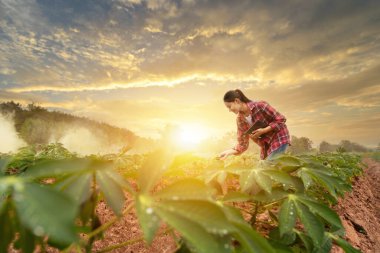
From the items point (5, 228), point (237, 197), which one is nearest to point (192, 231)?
point (5, 228)

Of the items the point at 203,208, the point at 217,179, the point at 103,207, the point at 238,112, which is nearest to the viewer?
the point at 203,208

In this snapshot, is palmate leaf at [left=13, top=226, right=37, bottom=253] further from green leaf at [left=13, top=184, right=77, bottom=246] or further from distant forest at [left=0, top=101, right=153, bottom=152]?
distant forest at [left=0, top=101, right=153, bottom=152]

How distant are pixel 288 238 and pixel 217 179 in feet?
1.19

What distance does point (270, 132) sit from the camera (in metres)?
4.15

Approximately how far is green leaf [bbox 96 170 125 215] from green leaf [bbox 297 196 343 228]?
0.73 meters

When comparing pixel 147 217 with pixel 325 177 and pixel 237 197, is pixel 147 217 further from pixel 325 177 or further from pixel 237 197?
pixel 325 177

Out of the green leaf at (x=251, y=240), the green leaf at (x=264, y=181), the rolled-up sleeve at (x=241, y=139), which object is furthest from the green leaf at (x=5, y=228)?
the rolled-up sleeve at (x=241, y=139)

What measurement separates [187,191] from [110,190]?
6.3 inches

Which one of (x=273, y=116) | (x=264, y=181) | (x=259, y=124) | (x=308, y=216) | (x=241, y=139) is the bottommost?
(x=308, y=216)

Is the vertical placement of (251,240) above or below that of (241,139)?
below

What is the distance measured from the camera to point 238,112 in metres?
4.39

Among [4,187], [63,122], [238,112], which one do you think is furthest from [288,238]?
[63,122]

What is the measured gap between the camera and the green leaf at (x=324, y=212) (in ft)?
3.34

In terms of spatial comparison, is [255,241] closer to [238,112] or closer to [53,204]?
[53,204]
